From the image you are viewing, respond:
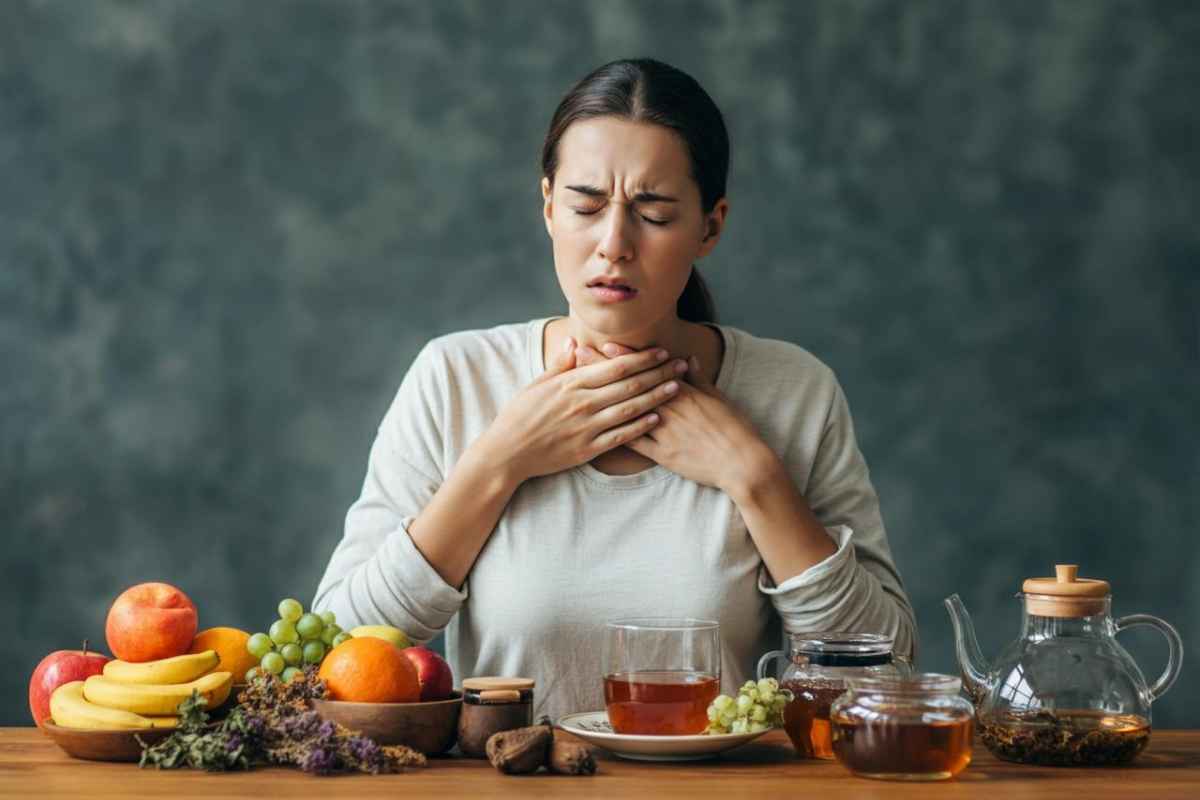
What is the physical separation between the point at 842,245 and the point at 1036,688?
7.07ft

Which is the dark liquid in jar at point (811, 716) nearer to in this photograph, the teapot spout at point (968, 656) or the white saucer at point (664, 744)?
the white saucer at point (664, 744)

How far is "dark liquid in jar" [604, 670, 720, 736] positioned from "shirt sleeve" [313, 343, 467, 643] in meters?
0.54

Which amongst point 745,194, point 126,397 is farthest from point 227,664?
point 745,194

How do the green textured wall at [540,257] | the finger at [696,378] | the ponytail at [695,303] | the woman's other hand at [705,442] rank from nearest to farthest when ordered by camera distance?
the woman's other hand at [705,442], the finger at [696,378], the ponytail at [695,303], the green textured wall at [540,257]

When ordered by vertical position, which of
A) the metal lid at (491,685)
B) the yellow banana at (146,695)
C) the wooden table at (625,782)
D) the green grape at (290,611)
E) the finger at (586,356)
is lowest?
the wooden table at (625,782)

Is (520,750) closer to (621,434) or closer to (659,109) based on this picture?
(621,434)

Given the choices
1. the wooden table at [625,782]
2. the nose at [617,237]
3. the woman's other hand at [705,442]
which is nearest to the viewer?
the wooden table at [625,782]

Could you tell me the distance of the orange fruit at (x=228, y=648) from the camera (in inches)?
68.6

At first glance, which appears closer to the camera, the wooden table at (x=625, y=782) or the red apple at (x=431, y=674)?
the wooden table at (x=625, y=782)

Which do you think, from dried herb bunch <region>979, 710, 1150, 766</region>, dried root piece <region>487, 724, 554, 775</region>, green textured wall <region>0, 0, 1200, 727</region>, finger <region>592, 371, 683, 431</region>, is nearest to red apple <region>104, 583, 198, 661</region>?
dried root piece <region>487, 724, 554, 775</region>

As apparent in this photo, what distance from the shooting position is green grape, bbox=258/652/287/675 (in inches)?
67.6

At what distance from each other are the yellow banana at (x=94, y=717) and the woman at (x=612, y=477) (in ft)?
1.70

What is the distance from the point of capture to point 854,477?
2.34 metres

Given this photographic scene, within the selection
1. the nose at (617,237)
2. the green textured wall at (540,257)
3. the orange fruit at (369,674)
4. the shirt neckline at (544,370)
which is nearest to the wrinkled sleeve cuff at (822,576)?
the shirt neckline at (544,370)
